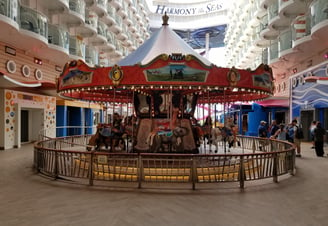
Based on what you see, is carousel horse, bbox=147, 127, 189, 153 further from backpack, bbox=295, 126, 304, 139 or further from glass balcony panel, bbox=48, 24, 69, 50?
glass balcony panel, bbox=48, 24, 69, 50

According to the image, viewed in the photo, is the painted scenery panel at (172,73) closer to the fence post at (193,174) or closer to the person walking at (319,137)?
the fence post at (193,174)

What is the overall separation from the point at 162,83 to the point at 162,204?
3829 mm

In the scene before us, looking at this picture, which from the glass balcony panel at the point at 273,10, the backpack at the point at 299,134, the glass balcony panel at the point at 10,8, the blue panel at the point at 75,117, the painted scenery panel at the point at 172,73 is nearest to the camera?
the painted scenery panel at the point at 172,73

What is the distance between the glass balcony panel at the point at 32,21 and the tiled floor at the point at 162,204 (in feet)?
31.7

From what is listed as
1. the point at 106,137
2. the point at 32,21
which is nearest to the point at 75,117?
the point at 32,21

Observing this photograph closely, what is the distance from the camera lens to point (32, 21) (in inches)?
579

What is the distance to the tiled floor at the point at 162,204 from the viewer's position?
4809mm

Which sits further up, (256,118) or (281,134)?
(256,118)

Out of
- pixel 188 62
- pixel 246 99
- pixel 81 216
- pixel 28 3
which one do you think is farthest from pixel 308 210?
pixel 28 3

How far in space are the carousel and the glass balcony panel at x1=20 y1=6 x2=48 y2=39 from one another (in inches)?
185

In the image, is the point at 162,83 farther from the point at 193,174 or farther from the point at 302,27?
the point at 302,27

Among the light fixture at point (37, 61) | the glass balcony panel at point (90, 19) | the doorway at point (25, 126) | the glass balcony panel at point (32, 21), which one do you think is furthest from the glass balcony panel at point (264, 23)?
the doorway at point (25, 126)

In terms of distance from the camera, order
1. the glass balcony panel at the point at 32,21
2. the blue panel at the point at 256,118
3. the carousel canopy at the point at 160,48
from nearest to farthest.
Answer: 1. the carousel canopy at the point at 160,48
2. the glass balcony panel at the point at 32,21
3. the blue panel at the point at 256,118

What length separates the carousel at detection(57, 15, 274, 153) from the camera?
8.32m
